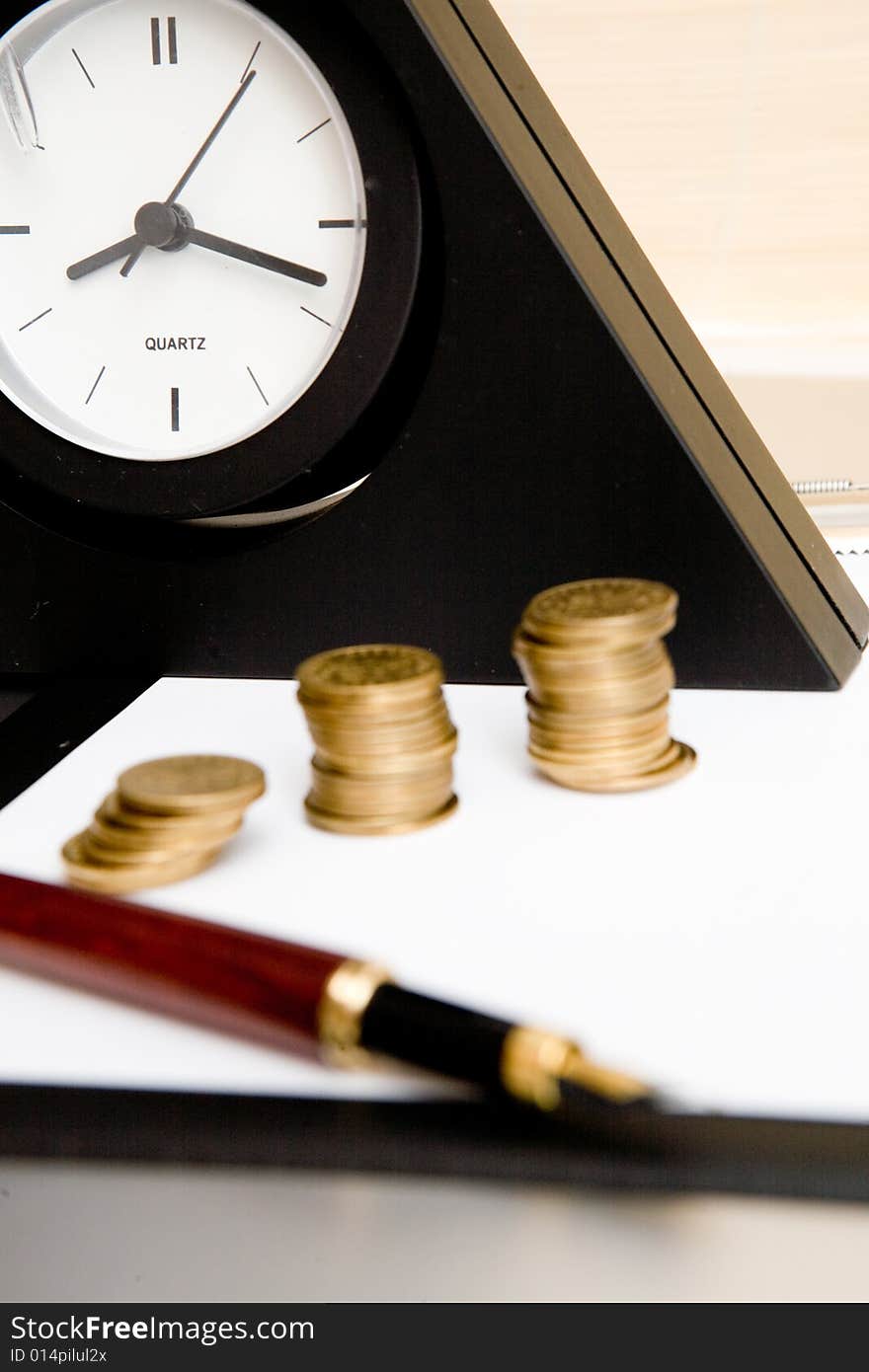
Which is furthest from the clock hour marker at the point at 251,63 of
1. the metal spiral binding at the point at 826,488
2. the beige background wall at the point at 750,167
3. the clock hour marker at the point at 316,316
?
the beige background wall at the point at 750,167

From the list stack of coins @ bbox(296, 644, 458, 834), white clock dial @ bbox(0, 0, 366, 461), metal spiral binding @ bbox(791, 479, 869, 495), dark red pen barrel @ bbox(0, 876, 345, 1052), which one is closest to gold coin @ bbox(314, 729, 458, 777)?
stack of coins @ bbox(296, 644, 458, 834)

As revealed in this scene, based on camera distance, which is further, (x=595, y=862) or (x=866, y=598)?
(x=866, y=598)

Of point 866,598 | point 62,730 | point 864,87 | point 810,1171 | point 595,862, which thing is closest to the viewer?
point 810,1171

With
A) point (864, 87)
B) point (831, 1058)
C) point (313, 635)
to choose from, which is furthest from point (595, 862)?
point (864, 87)

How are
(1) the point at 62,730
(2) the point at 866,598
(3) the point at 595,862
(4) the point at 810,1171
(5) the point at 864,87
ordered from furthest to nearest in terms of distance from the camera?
1. (5) the point at 864,87
2. (2) the point at 866,598
3. (1) the point at 62,730
4. (3) the point at 595,862
5. (4) the point at 810,1171

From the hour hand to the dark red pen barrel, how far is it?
36 centimetres

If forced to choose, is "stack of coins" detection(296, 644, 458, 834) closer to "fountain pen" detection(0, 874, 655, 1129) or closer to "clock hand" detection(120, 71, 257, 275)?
"fountain pen" detection(0, 874, 655, 1129)

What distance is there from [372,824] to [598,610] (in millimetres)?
126

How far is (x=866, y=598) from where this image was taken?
2.69ft

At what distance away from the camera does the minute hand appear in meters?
0.68

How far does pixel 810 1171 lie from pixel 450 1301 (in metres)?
0.10

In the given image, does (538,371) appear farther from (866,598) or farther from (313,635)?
(866,598)

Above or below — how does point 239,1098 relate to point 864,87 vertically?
below

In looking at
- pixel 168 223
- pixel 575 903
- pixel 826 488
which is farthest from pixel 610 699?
pixel 826 488
